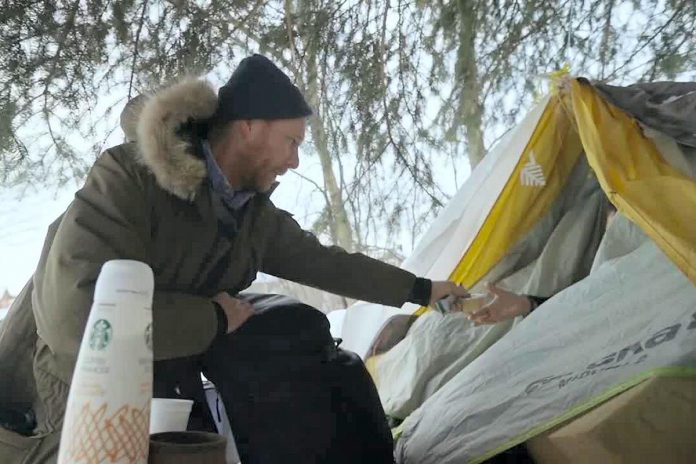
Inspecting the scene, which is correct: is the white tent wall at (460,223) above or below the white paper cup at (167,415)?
above

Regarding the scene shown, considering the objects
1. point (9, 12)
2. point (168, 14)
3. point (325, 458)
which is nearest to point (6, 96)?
point (9, 12)

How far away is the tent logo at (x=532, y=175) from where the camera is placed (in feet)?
5.89

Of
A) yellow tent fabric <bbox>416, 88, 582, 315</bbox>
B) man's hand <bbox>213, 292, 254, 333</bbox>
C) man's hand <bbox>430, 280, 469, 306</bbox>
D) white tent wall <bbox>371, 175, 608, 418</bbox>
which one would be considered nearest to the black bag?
man's hand <bbox>213, 292, 254, 333</bbox>

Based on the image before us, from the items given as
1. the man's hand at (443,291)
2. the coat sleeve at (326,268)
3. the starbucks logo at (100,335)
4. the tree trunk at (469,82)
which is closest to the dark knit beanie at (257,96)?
the coat sleeve at (326,268)

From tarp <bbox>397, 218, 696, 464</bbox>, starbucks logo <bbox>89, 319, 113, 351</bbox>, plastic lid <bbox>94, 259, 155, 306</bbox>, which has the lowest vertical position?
tarp <bbox>397, 218, 696, 464</bbox>

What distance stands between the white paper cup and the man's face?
1.82 ft

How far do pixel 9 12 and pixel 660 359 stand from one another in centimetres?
167

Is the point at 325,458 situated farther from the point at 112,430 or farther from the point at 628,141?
the point at 628,141

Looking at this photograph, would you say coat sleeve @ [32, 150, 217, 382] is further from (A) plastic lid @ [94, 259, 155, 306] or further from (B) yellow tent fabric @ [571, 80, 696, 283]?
(B) yellow tent fabric @ [571, 80, 696, 283]

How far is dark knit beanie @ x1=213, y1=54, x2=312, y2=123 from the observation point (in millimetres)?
1258

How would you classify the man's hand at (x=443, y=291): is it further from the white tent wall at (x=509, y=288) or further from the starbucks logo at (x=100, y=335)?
the starbucks logo at (x=100, y=335)

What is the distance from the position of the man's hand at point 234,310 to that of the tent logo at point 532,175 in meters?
0.94

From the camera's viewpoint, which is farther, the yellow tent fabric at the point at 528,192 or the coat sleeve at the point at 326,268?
the yellow tent fabric at the point at 528,192

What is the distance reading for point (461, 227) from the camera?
1881 millimetres
